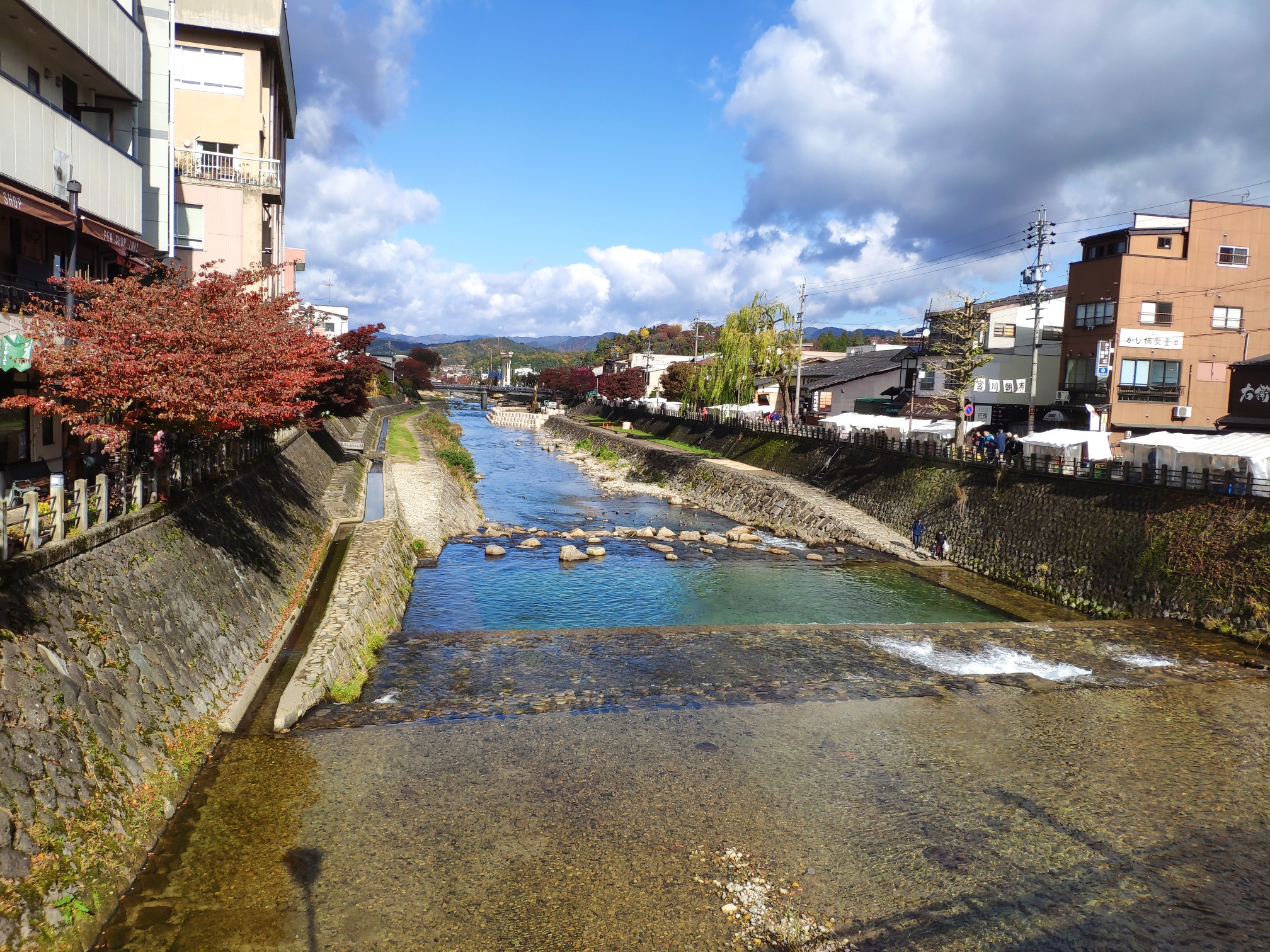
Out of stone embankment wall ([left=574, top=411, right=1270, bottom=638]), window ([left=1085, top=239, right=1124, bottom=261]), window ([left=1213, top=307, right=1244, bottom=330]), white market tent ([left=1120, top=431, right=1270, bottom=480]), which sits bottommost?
stone embankment wall ([left=574, top=411, right=1270, bottom=638])

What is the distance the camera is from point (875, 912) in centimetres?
873

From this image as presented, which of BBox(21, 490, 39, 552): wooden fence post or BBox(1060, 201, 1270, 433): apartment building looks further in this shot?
BBox(1060, 201, 1270, 433): apartment building

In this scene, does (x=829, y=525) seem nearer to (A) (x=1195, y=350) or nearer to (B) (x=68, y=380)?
(A) (x=1195, y=350)

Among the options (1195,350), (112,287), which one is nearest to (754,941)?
(112,287)

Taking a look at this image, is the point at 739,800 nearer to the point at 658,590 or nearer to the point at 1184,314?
the point at 658,590

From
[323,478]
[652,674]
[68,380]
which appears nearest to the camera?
[68,380]

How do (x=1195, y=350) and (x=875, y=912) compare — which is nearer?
(x=875, y=912)

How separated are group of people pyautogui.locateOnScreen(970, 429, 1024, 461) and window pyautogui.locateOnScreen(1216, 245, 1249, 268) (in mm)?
11515

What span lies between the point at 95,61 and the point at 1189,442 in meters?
31.6

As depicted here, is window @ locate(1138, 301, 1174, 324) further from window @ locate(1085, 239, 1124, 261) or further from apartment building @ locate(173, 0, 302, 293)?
apartment building @ locate(173, 0, 302, 293)

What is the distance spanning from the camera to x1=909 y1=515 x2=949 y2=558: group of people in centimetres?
3092

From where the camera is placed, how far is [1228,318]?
3406 cm

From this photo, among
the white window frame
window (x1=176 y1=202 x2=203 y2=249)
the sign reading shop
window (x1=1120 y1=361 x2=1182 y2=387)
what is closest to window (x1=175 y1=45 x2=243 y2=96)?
the white window frame

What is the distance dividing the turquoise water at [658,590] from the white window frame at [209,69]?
71.5 feet
